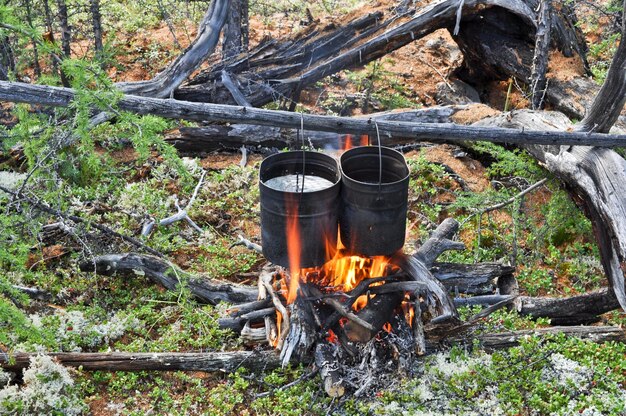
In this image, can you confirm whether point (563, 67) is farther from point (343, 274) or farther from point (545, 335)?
point (343, 274)

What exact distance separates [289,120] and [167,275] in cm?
223

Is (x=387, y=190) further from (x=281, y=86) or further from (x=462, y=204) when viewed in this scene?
(x=281, y=86)

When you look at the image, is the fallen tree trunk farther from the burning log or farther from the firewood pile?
the burning log

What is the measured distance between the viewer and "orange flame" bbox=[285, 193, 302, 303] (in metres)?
4.85

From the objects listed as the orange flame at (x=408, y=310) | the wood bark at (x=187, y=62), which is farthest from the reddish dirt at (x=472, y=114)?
the orange flame at (x=408, y=310)

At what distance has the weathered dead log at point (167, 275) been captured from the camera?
5945 mm

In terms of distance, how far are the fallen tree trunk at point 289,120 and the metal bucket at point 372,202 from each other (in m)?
Result: 0.29

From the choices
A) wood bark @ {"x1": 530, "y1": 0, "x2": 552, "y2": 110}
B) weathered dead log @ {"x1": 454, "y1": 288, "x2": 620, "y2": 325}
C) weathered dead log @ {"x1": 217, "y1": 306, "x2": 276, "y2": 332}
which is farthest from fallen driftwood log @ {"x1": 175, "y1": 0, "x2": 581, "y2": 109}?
weathered dead log @ {"x1": 454, "y1": 288, "x2": 620, "y2": 325}

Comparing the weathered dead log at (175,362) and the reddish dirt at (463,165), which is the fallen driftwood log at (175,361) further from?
the reddish dirt at (463,165)

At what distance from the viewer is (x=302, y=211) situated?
16.0 ft

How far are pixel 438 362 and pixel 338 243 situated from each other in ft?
4.52

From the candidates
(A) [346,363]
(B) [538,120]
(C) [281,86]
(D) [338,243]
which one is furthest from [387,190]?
(C) [281,86]

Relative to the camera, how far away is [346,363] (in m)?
5.00

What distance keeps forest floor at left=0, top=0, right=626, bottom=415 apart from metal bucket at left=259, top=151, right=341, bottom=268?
2.60 feet
